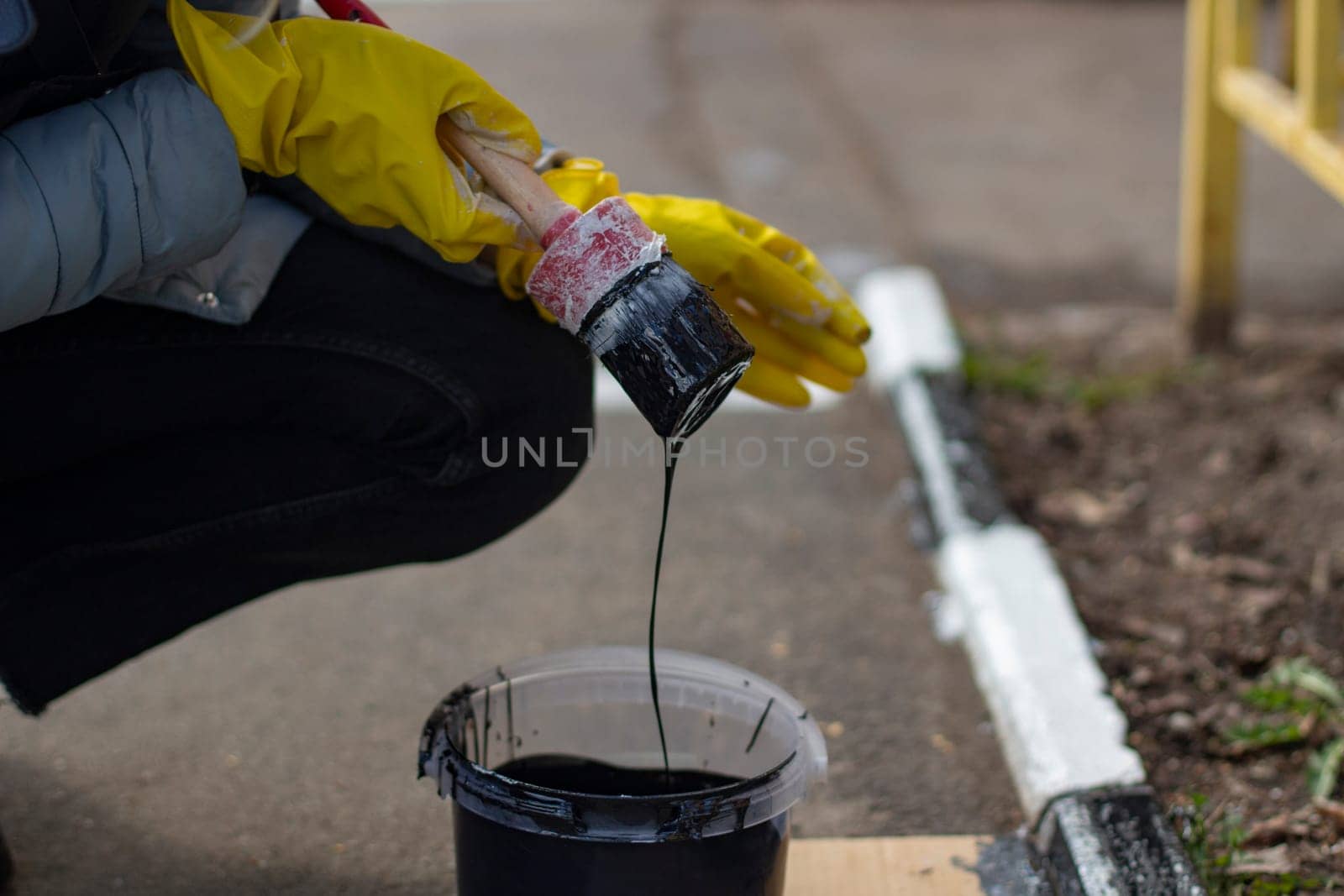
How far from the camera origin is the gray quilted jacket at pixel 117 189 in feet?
4.90

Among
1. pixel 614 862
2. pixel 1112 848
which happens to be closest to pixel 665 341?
pixel 614 862

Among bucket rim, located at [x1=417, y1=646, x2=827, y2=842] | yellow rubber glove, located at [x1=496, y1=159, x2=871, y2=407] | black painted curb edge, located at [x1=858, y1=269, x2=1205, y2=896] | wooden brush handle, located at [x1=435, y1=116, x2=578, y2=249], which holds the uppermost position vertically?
wooden brush handle, located at [x1=435, y1=116, x2=578, y2=249]

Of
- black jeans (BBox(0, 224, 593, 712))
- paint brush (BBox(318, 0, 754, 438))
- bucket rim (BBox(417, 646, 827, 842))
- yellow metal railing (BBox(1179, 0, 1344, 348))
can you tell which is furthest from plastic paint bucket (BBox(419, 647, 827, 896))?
yellow metal railing (BBox(1179, 0, 1344, 348))

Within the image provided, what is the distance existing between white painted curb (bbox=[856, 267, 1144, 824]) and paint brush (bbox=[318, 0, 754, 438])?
89cm

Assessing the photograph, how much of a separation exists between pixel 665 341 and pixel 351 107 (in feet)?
1.40

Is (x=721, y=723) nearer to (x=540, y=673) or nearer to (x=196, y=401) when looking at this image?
(x=540, y=673)

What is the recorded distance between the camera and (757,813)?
62.6 inches

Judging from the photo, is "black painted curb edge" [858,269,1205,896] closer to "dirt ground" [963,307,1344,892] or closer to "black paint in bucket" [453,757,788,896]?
"dirt ground" [963,307,1344,892]

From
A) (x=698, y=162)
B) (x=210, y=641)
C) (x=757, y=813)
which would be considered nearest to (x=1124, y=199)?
(x=698, y=162)

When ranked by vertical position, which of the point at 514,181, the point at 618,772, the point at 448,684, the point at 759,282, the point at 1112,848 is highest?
the point at 514,181

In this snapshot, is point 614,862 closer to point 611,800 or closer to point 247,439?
point 611,800

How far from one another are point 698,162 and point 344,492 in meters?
3.59

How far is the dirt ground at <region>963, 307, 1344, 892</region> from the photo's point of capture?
2.14 m

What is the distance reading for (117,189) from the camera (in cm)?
154
